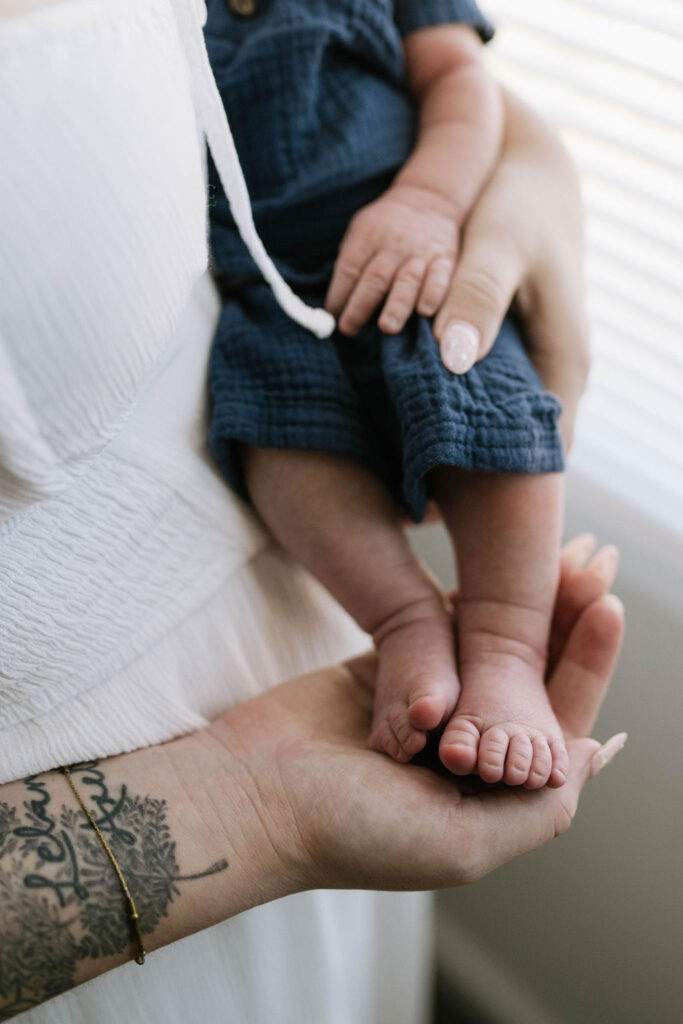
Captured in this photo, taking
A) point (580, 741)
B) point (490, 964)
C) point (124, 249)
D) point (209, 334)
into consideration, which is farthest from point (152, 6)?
point (490, 964)

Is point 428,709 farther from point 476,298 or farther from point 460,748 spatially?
point 476,298

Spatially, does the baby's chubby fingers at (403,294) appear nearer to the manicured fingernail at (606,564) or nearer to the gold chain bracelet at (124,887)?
the manicured fingernail at (606,564)

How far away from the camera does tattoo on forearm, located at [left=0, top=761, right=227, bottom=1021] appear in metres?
0.48

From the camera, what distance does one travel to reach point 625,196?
2.94 feet

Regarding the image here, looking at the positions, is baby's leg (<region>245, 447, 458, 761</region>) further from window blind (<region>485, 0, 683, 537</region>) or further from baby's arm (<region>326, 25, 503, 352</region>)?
window blind (<region>485, 0, 683, 537</region>)

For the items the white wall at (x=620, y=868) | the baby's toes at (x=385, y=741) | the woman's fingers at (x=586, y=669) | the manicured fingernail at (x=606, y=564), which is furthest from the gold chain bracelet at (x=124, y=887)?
the white wall at (x=620, y=868)

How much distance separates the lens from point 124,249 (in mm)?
347

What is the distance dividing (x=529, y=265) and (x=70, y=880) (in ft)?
1.94

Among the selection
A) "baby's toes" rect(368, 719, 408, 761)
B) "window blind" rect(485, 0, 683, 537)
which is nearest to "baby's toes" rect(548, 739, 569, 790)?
"baby's toes" rect(368, 719, 408, 761)

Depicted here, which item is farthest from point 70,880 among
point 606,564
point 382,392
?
point 606,564

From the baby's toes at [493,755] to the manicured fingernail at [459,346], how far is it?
0.85 ft

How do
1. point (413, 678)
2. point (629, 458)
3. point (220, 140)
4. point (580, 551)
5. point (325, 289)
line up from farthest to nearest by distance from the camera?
point (629, 458)
point (580, 551)
point (325, 289)
point (413, 678)
point (220, 140)

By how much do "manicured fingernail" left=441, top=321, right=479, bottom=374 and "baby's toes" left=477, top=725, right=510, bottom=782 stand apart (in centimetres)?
26

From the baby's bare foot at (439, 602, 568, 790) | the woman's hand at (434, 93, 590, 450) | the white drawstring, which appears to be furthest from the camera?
the woman's hand at (434, 93, 590, 450)
